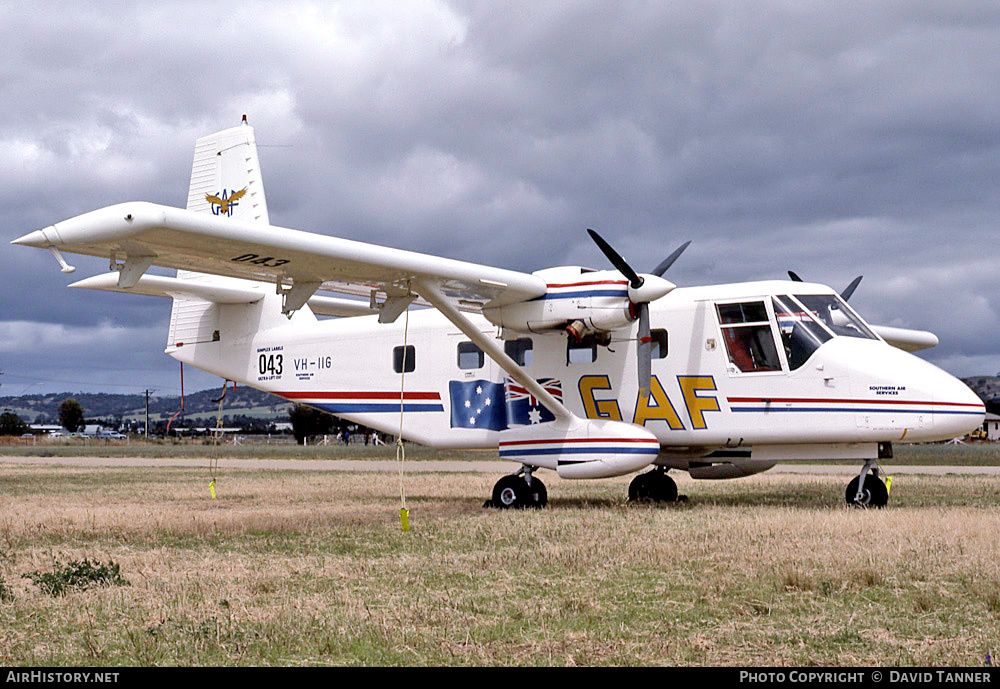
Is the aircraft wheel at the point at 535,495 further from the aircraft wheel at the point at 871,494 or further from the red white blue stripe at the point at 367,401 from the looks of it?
the aircraft wheel at the point at 871,494

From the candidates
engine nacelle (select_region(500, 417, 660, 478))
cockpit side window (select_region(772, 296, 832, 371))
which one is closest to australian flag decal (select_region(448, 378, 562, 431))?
engine nacelle (select_region(500, 417, 660, 478))

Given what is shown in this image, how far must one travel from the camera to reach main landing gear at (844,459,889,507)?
14812mm

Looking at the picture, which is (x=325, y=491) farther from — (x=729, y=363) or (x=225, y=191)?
(x=729, y=363)

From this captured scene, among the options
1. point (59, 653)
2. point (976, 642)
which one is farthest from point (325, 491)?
point (976, 642)

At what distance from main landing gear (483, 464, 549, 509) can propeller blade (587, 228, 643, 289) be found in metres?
3.72

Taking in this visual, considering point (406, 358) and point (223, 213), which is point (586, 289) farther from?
point (223, 213)

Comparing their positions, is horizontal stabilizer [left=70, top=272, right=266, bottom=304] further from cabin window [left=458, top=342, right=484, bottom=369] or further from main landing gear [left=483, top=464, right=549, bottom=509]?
main landing gear [left=483, top=464, right=549, bottom=509]

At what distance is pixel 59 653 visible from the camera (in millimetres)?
5773

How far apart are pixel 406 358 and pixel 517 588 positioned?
33.4 feet

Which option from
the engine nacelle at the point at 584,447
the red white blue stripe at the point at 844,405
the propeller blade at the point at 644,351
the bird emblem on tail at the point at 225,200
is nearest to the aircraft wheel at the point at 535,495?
the engine nacelle at the point at 584,447

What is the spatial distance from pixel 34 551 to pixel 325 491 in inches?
443

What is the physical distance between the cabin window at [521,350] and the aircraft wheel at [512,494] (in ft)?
6.63

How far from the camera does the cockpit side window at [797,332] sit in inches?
573
